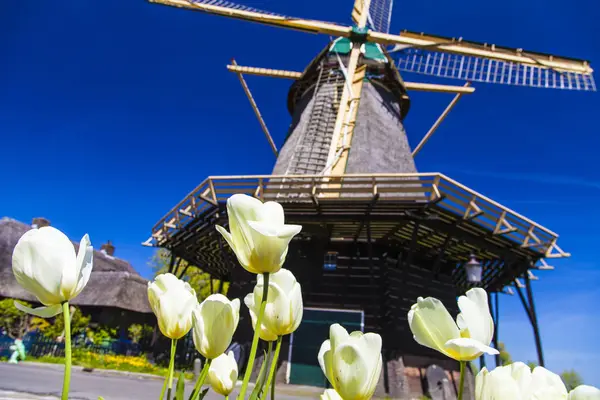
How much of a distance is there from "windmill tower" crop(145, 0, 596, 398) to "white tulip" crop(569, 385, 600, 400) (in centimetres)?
720

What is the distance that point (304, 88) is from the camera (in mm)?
15672

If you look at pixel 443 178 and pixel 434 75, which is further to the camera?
pixel 434 75

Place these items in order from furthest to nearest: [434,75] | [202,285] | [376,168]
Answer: [202,285], [434,75], [376,168]

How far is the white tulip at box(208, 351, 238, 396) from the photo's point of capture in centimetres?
99

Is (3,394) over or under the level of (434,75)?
under

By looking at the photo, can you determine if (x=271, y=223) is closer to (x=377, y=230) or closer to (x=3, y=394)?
(x=3, y=394)

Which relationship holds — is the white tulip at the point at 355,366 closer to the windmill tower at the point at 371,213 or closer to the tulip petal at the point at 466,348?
the tulip petal at the point at 466,348

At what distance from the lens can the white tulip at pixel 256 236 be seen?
753 mm

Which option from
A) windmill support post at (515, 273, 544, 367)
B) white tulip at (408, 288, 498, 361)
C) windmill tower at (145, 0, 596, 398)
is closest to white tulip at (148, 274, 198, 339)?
white tulip at (408, 288, 498, 361)

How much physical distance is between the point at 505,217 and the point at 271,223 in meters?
9.32

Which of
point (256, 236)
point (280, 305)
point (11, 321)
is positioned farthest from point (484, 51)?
point (11, 321)

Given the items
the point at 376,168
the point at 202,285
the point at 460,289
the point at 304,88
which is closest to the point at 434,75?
the point at 304,88

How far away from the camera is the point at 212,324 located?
833mm

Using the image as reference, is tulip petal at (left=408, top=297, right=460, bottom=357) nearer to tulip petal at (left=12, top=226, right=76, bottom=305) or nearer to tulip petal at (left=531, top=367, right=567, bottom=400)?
tulip petal at (left=531, top=367, right=567, bottom=400)
